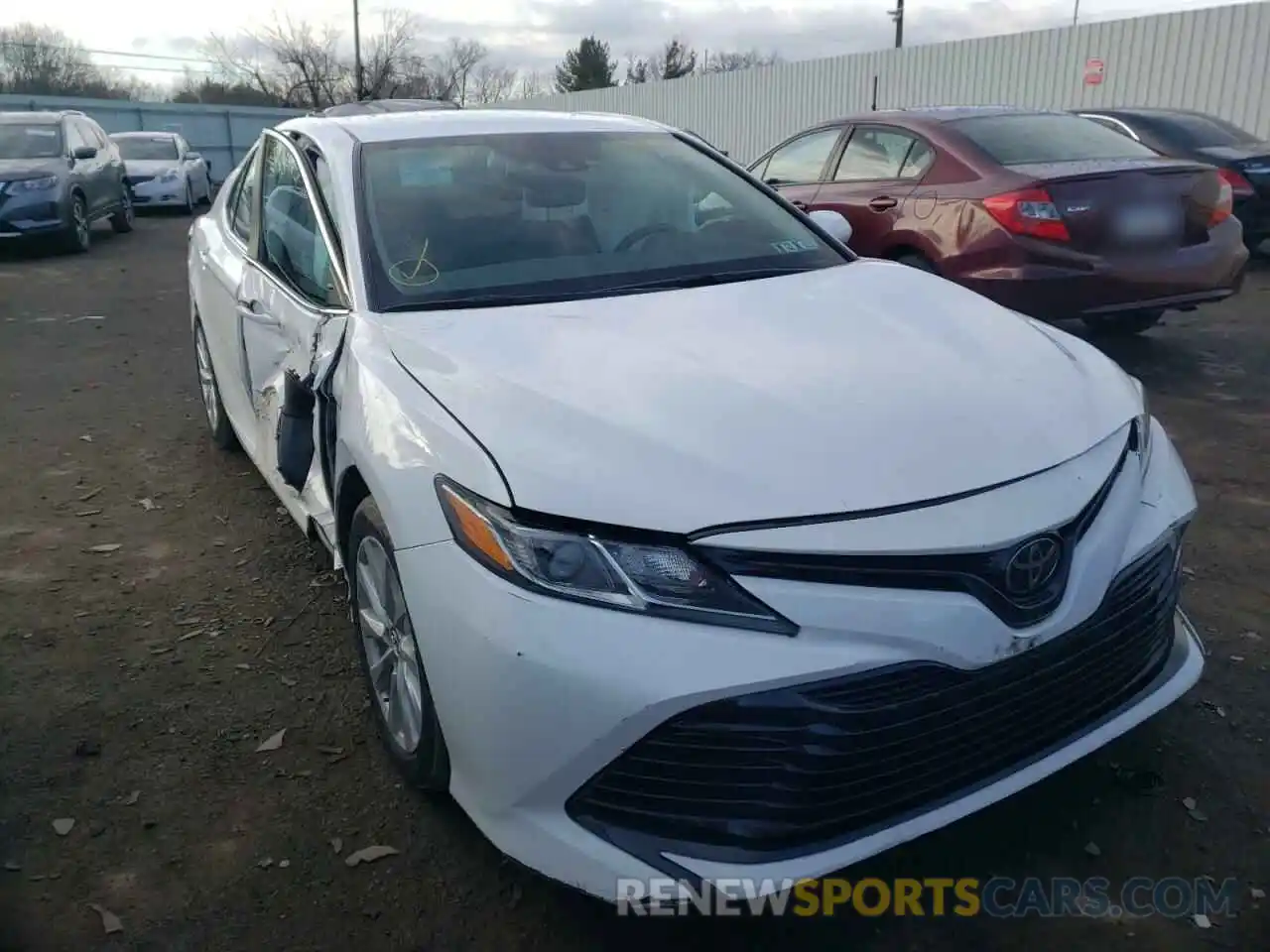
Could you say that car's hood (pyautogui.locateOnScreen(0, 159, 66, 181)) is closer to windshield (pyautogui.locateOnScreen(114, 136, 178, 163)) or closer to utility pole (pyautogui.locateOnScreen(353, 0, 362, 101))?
windshield (pyautogui.locateOnScreen(114, 136, 178, 163))

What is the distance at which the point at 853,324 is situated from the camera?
2.74 metres

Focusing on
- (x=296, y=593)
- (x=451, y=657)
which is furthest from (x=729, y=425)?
(x=296, y=593)

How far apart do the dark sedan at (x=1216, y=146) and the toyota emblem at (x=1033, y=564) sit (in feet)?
26.4

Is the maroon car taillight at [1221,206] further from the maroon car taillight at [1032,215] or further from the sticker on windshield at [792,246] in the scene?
the sticker on windshield at [792,246]

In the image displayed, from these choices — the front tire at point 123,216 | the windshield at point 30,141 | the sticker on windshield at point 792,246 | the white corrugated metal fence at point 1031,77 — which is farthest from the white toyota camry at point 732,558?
the front tire at point 123,216

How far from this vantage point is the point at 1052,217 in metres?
5.52

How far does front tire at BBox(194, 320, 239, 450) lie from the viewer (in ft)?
16.5

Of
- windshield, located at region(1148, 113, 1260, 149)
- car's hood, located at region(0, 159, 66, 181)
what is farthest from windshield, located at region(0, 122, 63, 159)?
windshield, located at region(1148, 113, 1260, 149)

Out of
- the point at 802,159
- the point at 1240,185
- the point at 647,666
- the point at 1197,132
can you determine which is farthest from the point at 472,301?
the point at 1197,132

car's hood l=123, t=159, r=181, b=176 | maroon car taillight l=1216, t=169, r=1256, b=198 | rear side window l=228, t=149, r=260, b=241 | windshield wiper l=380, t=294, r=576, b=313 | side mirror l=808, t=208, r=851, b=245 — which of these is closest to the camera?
windshield wiper l=380, t=294, r=576, b=313

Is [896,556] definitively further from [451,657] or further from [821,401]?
[451,657]

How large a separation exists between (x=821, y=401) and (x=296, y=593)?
2.25 meters

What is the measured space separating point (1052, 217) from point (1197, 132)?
5374mm

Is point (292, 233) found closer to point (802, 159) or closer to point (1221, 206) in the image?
point (802, 159)
